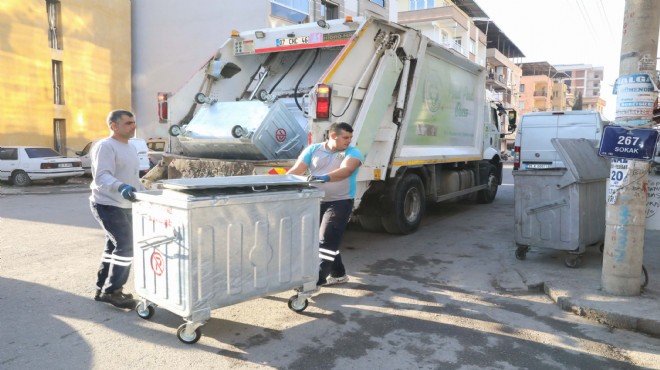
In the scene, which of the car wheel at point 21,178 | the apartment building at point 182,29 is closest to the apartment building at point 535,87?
the apartment building at point 182,29

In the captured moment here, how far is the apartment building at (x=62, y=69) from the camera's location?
56.8 ft

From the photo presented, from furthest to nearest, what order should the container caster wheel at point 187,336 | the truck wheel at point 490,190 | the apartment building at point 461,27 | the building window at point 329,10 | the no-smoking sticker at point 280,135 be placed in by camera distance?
the apartment building at point 461,27 < the building window at point 329,10 < the truck wheel at point 490,190 < the no-smoking sticker at point 280,135 < the container caster wheel at point 187,336

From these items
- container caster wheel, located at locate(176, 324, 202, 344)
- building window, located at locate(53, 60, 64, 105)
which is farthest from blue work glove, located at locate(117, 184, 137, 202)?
building window, located at locate(53, 60, 64, 105)

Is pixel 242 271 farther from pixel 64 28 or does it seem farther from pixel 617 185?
pixel 64 28

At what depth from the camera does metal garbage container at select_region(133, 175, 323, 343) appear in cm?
322

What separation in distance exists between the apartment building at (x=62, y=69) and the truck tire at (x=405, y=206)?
1586 cm

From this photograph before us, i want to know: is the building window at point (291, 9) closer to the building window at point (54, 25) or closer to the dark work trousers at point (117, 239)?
the building window at point (54, 25)

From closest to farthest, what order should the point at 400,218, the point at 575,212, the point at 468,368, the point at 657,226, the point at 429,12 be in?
the point at 468,368 → the point at 657,226 → the point at 575,212 → the point at 400,218 → the point at 429,12

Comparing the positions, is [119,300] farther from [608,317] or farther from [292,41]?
[292,41]

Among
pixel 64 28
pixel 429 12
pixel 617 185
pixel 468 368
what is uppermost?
pixel 429 12

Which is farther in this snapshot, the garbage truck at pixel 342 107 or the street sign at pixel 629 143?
the garbage truck at pixel 342 107

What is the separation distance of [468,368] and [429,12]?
37.6 m

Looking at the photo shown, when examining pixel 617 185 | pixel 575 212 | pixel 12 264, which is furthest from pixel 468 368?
pixel 12 264

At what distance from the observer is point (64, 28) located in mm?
19000
